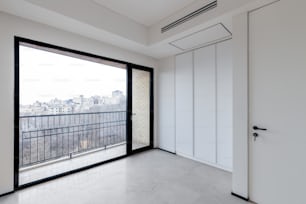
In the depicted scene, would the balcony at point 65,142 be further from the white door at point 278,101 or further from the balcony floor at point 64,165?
the white door at point 278,101

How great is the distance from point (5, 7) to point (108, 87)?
2.10 metres

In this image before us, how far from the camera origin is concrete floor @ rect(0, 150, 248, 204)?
197 cm

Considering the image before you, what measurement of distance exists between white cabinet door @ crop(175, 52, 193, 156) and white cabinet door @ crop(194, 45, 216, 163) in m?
0.14

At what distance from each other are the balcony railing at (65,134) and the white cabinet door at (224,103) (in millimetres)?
2607

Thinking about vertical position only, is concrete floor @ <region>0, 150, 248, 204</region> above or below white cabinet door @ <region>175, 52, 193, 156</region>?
below

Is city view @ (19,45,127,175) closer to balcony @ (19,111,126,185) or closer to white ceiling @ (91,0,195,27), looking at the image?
balcony @ (19,111,126,185)

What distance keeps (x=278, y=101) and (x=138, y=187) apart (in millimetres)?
2253

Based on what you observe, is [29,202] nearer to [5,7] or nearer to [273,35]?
[5,7]

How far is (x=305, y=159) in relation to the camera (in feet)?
5.08

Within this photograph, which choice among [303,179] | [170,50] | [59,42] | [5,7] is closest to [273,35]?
[303,179]

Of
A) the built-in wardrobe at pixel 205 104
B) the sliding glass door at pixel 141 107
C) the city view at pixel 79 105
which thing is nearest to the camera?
the city view at pixel 79 105

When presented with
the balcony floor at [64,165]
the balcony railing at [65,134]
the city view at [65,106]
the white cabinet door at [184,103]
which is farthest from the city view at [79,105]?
the white cabinet door at [184,103]

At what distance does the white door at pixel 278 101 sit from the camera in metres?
1.59

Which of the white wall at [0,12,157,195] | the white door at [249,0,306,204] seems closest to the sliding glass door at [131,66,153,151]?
the white wall at [0,12,157,195]
